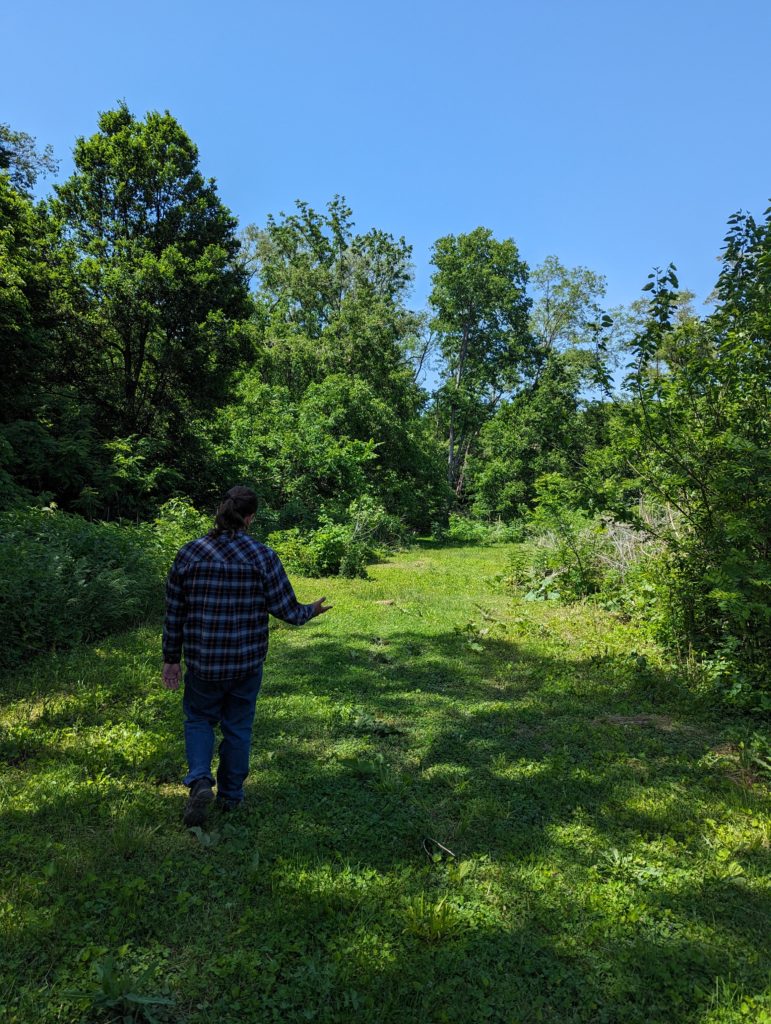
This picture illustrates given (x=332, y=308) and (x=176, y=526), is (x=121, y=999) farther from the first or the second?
(x=332, y=308)

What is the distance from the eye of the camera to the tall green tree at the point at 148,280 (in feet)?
46.5

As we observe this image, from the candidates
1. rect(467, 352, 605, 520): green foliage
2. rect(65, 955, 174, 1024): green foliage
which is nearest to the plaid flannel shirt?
rect(65, 955, 174, 1024): green foliage

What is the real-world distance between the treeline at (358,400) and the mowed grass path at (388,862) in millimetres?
2098

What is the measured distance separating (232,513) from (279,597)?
0.60 m

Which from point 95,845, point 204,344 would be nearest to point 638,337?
point 95,845

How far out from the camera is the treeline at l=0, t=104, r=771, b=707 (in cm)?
572

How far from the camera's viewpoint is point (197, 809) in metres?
3.30

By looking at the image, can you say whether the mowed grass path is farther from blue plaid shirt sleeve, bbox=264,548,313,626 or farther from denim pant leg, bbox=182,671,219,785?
blue plaid shirt sleeve, bbox=264,548,313,626

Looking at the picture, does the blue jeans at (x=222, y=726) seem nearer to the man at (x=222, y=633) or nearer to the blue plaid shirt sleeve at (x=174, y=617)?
the man at (x=222, y=633)

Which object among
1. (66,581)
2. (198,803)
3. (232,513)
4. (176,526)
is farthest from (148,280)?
(198,803)

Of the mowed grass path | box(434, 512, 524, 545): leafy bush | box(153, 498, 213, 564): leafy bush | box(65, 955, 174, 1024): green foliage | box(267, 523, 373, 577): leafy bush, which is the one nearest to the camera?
box(65, 955, 174, 1024): green foliage

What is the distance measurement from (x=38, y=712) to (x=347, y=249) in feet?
108

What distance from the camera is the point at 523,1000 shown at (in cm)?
229

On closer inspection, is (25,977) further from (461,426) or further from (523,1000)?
(461,426)
